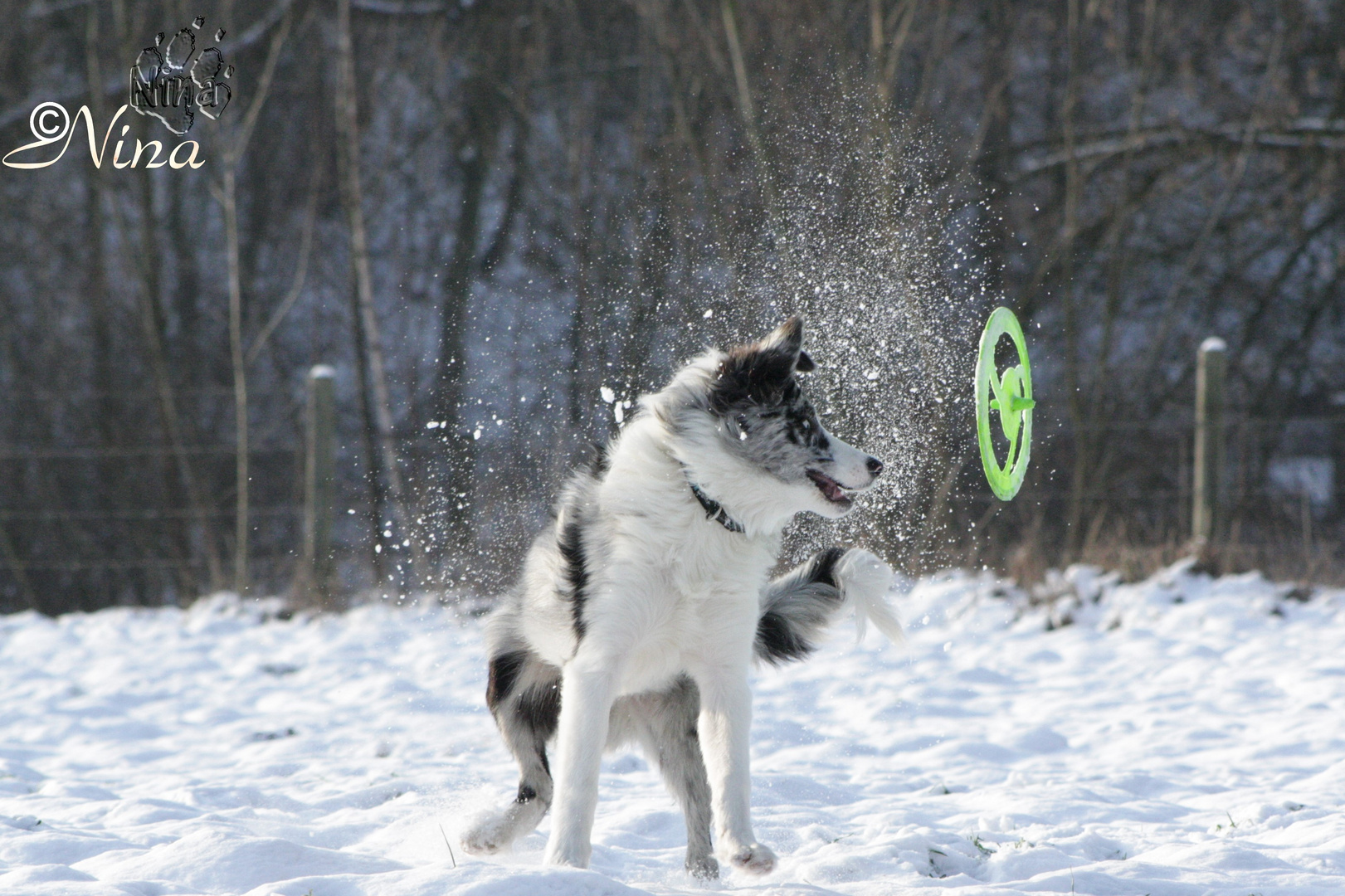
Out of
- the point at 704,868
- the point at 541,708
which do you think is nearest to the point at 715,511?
the point at 541,708

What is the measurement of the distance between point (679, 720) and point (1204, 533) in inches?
222

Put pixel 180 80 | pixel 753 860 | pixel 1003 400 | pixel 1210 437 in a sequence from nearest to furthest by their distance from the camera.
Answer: pixel 753 860 → pixel 1003 400 → pixel 1210 437 → pixel 180 80

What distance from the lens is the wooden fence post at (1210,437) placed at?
8055 mm

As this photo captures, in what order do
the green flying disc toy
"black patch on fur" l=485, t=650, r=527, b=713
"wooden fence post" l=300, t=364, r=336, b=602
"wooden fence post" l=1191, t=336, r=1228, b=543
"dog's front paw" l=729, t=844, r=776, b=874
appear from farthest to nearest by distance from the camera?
"wooden fence post" l=300, t=364, r=336, b=602, "wooden fence post" l=1191, t=336, r=1228, b=543, the green flying disc toy, "black patch on fur" l=485, t=650, r=527, b=713, "dog's front paw" l=729, t=844, r=776, b=874

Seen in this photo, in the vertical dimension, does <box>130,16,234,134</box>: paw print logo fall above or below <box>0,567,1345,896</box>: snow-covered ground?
above

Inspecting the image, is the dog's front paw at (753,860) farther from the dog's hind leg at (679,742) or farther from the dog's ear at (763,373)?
the dog's ear at (763,373)

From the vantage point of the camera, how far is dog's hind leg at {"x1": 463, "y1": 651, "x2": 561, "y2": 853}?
3.65 metres

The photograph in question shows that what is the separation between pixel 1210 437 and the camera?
8.09 m

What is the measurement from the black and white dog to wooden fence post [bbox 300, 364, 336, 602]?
5216 mm

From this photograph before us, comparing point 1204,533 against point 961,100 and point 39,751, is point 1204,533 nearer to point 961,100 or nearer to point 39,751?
point 961,100

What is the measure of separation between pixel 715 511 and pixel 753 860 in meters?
0.92

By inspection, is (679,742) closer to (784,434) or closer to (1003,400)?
(784,434)

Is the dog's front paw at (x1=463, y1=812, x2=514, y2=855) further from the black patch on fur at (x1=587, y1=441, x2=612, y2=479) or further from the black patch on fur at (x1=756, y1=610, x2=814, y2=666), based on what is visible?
the black patch on fur at (x1=587, y1=441, x2=612, y2=479)

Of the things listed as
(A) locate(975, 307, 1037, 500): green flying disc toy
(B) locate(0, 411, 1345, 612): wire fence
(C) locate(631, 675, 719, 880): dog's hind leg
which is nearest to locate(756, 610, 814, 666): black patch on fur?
(C) locate(631, 675, 719, 880): dog's hind leg
